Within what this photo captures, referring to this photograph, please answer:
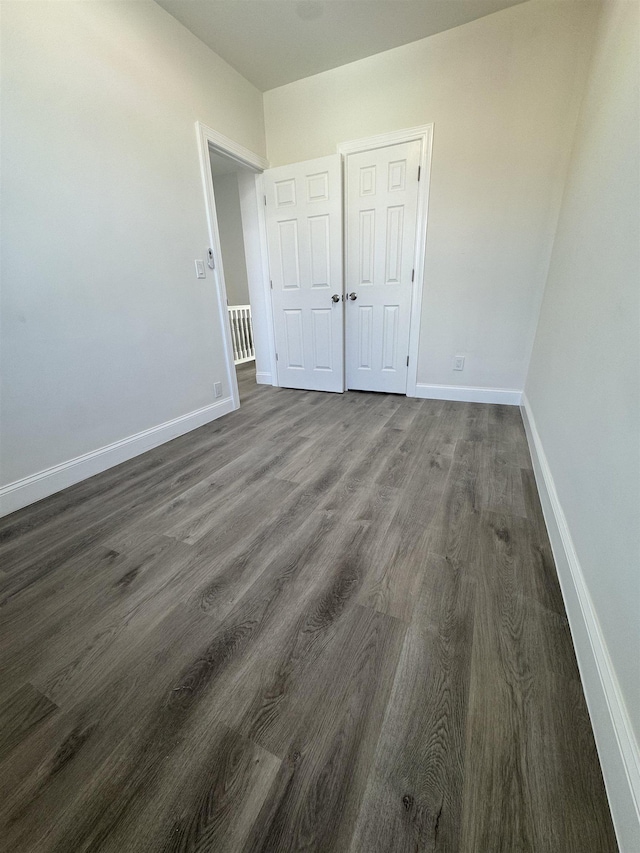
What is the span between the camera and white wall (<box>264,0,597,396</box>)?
2244 millimetres

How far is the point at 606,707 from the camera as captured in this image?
73 centimetres

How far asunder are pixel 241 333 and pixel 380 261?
2.84 meters

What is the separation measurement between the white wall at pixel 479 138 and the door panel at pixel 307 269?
30 cm

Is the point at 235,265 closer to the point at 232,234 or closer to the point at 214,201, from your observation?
the point at 232,234

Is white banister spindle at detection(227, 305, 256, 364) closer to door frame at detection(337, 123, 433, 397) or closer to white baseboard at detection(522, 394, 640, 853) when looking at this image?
door frame at detection(337, 123, 433, 397)

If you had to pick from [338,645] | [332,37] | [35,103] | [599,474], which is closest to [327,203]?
[332,37]

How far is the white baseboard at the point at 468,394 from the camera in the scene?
2.91 metres

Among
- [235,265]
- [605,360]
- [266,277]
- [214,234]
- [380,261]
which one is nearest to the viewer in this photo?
[605,360]

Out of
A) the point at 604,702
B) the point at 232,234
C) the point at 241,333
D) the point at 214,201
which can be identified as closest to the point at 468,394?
the point at 604,702

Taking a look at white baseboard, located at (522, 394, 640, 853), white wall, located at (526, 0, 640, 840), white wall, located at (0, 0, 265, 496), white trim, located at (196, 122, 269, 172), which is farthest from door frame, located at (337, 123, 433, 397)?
white baseboard, located at (522, 394, 640, 853)

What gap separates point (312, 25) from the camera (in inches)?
89.4

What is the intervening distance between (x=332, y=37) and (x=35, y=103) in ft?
6.85

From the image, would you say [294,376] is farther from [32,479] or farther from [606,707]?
[606,707]

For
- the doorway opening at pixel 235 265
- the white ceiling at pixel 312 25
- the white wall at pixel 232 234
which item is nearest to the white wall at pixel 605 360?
the white ceiling at pixel 312 25
